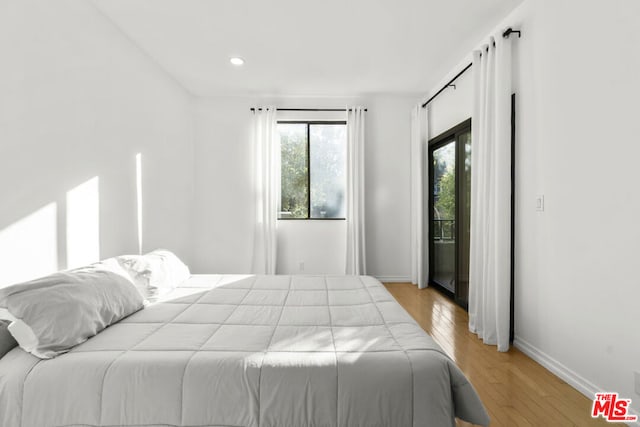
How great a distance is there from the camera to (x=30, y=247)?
6.63ft

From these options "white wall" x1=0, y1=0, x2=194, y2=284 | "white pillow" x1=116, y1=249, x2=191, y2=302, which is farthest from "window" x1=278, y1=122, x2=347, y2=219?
"white pillow" x1=116, y1=249, x2=191, y2=302

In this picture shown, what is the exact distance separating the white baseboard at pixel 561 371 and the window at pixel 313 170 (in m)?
2.81

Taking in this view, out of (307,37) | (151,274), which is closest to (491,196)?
(307,37)

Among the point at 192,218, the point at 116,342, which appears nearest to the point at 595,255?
the point at 116,342

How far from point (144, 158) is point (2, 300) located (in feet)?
7.15

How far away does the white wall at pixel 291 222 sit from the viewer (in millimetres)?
4746

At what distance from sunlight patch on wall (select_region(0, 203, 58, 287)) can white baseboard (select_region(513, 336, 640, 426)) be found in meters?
3.53

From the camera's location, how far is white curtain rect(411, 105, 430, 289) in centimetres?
447

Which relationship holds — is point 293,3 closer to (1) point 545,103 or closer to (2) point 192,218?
(1) point 545,103

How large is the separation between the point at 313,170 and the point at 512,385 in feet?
11.7

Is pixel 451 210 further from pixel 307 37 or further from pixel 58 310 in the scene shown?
pixel 58 310

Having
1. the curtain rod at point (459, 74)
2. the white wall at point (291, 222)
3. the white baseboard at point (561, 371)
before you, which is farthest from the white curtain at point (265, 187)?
the white baseboard at point (561, 371)

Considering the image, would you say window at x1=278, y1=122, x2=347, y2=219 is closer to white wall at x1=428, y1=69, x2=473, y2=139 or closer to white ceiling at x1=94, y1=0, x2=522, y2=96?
white ceiling at x1=94, y1=0, x2=522, y2=96

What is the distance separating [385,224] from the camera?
190 inches
